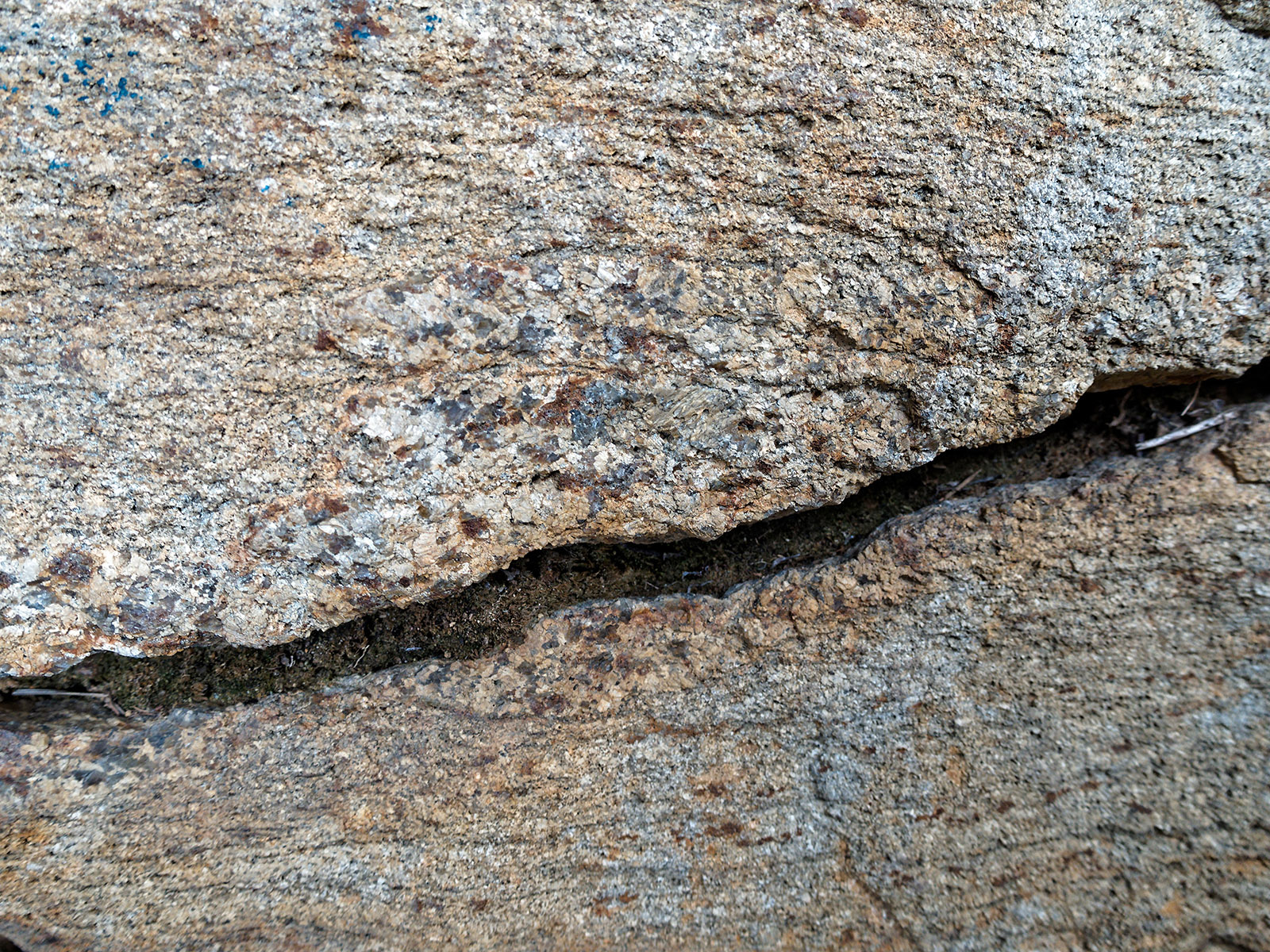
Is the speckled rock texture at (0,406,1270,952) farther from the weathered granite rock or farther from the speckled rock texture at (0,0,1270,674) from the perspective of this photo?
the weathered granite rock

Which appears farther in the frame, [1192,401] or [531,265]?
[1192,401]

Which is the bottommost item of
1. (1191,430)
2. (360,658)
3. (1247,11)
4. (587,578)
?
(360,658)

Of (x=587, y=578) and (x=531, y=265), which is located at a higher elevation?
(x=531, y=265)

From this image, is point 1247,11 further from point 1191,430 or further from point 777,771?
point 777,771

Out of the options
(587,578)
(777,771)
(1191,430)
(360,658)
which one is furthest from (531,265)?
(1191,430)

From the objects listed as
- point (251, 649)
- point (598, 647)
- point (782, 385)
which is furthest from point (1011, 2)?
point (251, 649)
